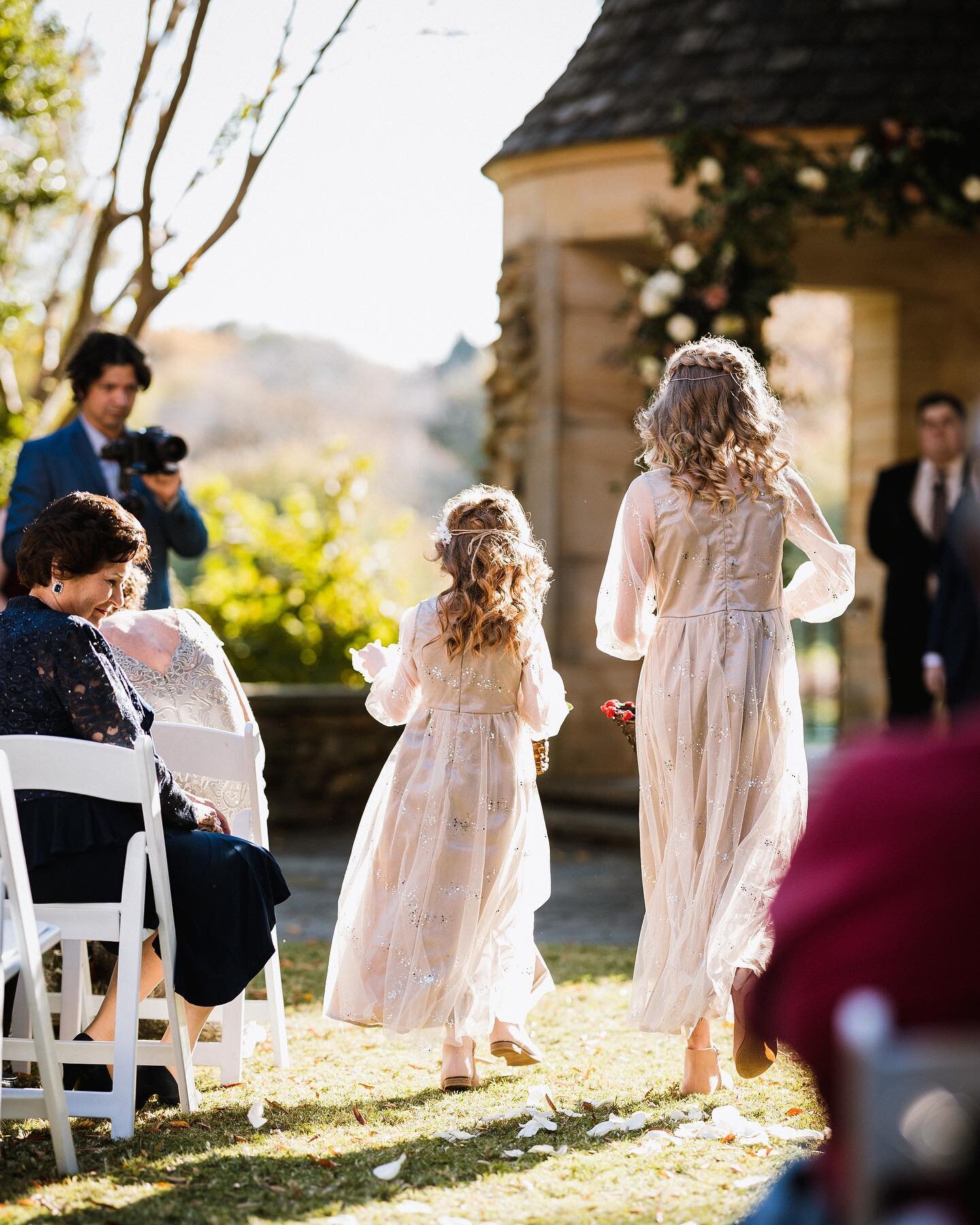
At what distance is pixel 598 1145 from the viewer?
11.8 feet

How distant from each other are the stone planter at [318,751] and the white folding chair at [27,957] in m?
6.06

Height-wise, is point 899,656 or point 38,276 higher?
point 38,276

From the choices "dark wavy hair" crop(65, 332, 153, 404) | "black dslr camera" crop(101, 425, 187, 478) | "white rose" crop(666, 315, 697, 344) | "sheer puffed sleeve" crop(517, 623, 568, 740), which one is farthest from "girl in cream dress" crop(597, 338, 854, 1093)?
"white rose" crop(666, 315, 697, 344)

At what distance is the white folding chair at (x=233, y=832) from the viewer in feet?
13.7

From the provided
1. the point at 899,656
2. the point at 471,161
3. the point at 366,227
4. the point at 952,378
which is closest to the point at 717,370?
the point at 899,656

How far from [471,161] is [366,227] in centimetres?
1555

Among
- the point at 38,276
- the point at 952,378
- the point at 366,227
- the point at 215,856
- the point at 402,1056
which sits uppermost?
the point at 366,227

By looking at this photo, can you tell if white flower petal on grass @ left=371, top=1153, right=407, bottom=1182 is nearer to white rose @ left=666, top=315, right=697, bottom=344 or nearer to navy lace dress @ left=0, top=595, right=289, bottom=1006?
navy lace dress @ left=0, top=595, right=289, bottom=1006

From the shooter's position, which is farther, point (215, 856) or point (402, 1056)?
point (402, 1056)

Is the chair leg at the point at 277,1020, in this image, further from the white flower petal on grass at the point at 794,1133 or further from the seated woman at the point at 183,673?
the white flower petal on grass at the point at 794,1133

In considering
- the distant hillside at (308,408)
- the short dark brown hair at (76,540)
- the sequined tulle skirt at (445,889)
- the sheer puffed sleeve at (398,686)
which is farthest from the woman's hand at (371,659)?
the distant hillside at (308,408)

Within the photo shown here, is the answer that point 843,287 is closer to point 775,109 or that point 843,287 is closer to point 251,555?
point 775,109

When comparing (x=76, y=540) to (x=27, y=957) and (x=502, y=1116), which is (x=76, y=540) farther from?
(x=502, y=1116)

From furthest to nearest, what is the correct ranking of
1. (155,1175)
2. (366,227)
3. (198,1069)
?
(366,227), (198,1069), (155,1175)
